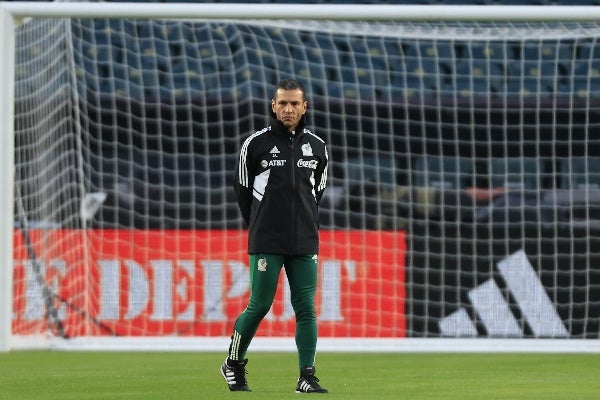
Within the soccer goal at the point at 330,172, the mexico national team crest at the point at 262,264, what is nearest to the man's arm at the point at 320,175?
the mexico national team crest at the point at 262,264

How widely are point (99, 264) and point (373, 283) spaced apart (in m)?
2.04

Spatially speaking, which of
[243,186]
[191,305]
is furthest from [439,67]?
[243,186]

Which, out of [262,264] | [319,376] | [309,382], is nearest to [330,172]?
[319,376]

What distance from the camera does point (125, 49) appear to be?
11305 millimetres

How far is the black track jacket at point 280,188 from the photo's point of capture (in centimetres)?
571

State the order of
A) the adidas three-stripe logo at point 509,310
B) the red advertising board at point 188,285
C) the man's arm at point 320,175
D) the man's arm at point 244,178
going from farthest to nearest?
1. the adidas three-stripe logo at point 509,310
2. the red advertising board at point 188,285
3. the man's arm at point 320,175
4. the man's arm at point 244,178

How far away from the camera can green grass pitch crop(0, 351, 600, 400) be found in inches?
228

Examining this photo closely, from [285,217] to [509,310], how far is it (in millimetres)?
4674

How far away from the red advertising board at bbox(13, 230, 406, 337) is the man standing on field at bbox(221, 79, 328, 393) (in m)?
4.09

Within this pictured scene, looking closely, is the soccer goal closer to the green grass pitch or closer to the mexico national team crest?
the green grass pitch

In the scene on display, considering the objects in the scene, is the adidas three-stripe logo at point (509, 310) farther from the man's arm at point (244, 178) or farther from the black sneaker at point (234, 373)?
the man's arm at point (244, 178)

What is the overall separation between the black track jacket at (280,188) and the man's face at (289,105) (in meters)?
0.06

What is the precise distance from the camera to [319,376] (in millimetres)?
6930

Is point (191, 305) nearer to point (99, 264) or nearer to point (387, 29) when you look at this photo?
point (99, 264)
